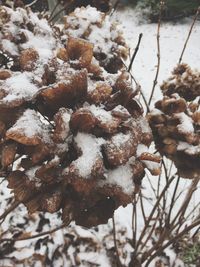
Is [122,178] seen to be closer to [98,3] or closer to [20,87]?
[20,87]

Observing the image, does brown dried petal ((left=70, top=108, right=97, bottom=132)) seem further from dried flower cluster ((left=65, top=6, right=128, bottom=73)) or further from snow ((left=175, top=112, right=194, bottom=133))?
dried flower cluster ((left=65, top=6, right=128, bottom=73))

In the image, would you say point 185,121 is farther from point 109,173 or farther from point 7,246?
point 7,246

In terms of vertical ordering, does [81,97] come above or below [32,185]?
above

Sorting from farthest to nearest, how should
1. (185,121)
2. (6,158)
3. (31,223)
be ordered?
(31,223) → (185,121) → (6,158)

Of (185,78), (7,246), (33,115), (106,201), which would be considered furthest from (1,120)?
(7,246)

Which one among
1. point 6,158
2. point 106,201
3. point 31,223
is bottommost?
point 31,223

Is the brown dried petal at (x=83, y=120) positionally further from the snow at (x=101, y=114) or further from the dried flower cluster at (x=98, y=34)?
the dried flower cluster at (x=98, y=34)

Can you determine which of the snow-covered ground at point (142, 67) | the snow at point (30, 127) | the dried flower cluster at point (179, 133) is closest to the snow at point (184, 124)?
the dried flower cluster at point (179, 133)

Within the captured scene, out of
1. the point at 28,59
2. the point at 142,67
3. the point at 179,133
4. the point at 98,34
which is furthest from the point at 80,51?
the point at 142,67
